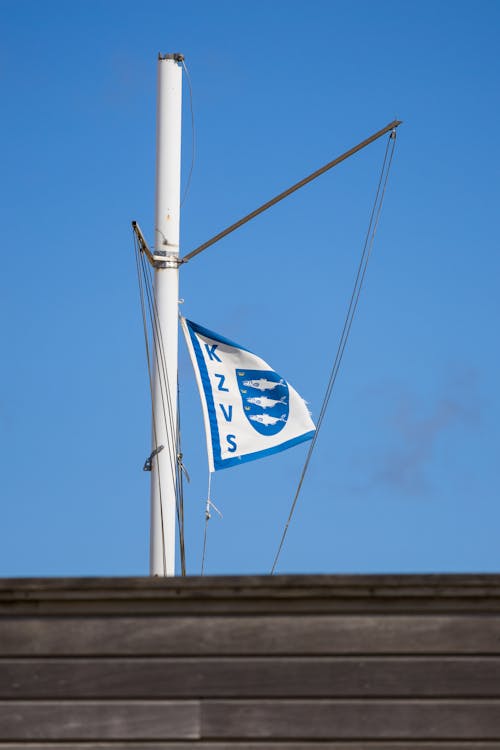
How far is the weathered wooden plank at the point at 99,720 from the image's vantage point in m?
5.83

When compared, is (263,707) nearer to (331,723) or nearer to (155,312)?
(331,723)

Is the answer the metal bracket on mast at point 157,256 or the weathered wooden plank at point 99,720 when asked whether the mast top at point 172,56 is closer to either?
the metal bracket on mast at point 157,256

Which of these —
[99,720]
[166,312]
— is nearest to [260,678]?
[99,720]

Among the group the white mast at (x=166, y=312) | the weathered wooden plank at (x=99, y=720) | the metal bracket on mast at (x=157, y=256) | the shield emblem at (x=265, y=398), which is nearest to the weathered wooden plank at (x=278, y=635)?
the weathered wooden plank at (x=99, y=720)

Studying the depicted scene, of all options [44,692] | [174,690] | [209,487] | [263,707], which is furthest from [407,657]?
[209,487]

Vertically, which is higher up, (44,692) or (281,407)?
(281,407)

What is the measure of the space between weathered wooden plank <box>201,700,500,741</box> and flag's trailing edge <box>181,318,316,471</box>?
4871 millimetres

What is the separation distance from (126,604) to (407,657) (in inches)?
52.0

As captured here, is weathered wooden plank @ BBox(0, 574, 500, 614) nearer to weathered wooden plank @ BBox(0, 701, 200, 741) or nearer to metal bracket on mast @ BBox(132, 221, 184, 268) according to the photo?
weathered wooden plank @ BBox(0, 701, 200, 741)

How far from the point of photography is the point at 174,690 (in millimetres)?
5852

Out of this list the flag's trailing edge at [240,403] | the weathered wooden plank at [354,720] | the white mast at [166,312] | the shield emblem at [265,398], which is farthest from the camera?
the shield emblem at [265,398]

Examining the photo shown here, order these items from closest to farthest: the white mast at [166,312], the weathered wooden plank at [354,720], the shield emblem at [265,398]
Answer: the weathered wooden plank at [354,720] < the white mast at [166,312] < the shield emblem at [265,398]

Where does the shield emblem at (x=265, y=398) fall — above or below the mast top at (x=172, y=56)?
below

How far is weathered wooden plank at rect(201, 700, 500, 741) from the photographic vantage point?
227 inches
